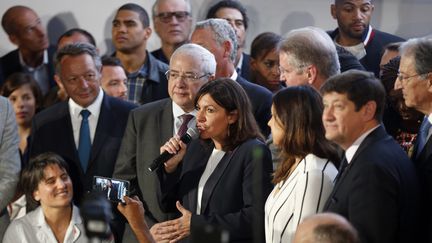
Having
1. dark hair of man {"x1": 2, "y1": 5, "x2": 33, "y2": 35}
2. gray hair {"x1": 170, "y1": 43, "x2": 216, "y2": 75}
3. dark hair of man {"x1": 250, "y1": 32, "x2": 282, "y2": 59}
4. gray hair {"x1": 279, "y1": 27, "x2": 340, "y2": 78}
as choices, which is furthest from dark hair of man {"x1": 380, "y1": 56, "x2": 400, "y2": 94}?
dark hair of man {"x1": 2, "y1": 5, "x2": 33, "y2": 35}

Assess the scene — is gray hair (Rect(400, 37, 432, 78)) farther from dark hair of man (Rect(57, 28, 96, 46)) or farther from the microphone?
dark hair of man (Rect(57, 28, 96, 46))

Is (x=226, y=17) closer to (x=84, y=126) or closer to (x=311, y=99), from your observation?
(x=84, y=126)

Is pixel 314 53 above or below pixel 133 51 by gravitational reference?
above

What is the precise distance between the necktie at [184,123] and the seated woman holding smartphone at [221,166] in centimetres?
11

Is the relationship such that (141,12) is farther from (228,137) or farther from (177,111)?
(228,137)

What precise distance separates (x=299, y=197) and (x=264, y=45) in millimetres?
2273

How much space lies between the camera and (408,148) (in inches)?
175

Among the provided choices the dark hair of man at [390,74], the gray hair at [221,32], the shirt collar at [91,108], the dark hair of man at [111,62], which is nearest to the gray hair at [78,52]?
the shirt collar at [91,108]

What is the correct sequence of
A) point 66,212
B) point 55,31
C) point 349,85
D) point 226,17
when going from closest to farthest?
1. point 349,85
2. point 66,212
3. point 226,17
4. point 55,31

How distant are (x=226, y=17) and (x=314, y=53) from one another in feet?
6.14

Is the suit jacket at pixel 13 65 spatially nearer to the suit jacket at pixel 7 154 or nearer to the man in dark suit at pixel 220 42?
the suit jacket at pixel 7 154

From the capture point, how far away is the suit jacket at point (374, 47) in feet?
19.0

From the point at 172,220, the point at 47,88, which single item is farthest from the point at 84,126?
the point at 47,88

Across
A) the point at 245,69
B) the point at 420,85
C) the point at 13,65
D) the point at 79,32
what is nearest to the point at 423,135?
the point at 420,85
